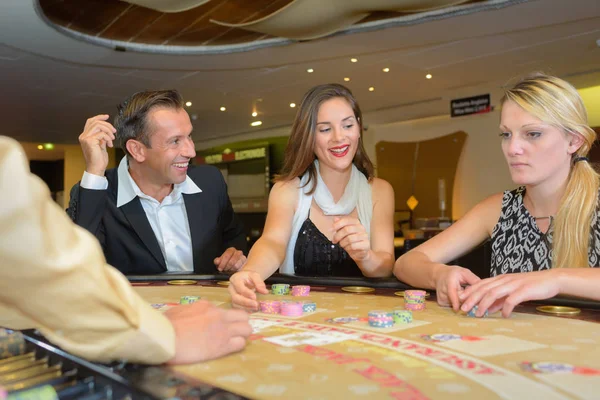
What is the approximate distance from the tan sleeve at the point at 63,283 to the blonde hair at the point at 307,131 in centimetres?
172

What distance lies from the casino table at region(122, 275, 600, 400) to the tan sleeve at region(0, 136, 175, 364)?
0.34 ft

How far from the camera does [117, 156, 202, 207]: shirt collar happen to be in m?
2.96

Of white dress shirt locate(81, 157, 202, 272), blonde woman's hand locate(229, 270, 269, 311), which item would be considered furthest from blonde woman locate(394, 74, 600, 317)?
white dress shirt locate(81, 157, 202, 272)

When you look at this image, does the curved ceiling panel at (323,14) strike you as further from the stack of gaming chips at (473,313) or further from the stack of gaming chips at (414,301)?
the stack of gaming chips at (473,313)

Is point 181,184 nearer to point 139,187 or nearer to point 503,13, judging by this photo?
point 139,187

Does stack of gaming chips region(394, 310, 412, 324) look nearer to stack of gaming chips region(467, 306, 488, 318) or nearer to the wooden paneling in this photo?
stack of gaming chips region(467, 306, 488, 318)

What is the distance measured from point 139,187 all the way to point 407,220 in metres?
8.49

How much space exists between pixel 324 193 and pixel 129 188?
41.2 inches

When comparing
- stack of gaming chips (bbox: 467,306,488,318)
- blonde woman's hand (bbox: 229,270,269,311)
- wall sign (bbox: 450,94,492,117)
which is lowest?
stack of gaming chips (bbox: 467,306,488,318)

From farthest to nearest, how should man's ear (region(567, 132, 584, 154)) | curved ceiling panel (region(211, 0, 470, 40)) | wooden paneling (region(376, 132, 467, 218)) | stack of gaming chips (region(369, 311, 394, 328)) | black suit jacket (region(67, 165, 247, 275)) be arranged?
wooden paneling (region(376, 132, 467, 218)), curved ceiling panel (region(211, 0, 470, 40)), black suit jacket (region(67, 165, 247, 275)), man's ear (region(567, 132, 584, 154)), stack of gaming chips (region(369, 311, 394, 328))

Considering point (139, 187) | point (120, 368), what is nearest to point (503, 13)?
point (139, 187)

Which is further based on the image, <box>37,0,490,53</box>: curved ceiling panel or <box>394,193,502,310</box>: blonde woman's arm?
<box>37,0,490,53</box>: curved ceiling panel

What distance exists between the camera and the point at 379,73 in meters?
7.63

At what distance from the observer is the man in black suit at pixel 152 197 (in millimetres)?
2865
